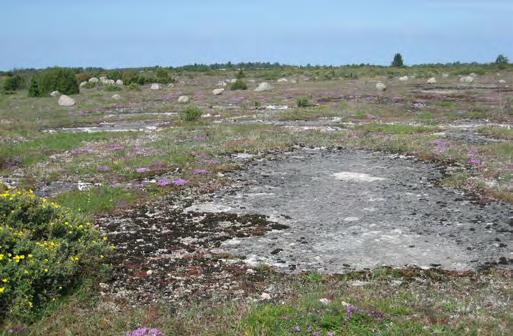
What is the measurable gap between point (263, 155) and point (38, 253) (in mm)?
20380

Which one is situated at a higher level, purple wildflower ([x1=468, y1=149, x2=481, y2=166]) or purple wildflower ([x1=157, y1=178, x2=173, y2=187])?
purple wildflower ([x1=468, y1=149, x2=481, y2=166])

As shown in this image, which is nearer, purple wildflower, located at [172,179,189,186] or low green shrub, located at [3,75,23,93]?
purple wildflower, located at [172,179,189,186]

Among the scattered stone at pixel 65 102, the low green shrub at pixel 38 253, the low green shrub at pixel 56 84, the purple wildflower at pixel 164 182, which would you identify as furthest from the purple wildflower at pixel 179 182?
the low green shrub at pixel 56 84

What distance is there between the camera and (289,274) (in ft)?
45.1

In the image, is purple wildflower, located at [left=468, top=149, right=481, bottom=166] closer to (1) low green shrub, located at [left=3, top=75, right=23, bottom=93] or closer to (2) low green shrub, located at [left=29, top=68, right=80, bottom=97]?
(2) low green shrub, located at [left=29, top=68, right=80, bottom=97]

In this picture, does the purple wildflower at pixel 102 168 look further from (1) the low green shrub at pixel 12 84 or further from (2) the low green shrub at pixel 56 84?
(1) the low green shrub at pixel 12 84

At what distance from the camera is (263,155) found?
3156cm

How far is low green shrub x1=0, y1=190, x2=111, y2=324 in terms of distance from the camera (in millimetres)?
11242

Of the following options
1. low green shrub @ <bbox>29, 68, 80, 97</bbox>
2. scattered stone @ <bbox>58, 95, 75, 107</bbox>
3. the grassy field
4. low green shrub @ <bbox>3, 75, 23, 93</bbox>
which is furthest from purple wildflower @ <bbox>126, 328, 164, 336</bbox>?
low green shrub @ <bbox>3, 75, 23, 93</bbox>

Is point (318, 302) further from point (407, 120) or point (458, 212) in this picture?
point (407, 120)

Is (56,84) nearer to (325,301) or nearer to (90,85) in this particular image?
(90,85)

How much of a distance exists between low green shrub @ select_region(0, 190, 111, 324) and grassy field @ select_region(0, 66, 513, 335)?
45cm

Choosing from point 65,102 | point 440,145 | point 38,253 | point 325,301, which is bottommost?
point 325,301

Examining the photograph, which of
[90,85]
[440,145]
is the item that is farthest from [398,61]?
[440,145]
